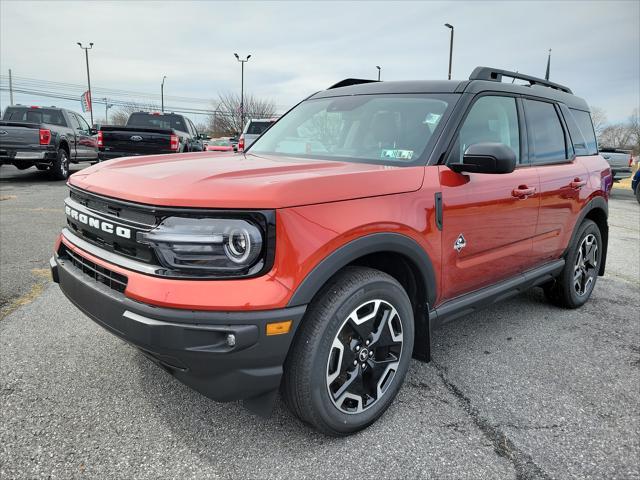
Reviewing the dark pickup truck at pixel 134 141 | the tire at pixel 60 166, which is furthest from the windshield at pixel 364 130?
the tire at pixel 60 166

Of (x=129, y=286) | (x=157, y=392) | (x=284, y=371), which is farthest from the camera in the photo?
(x=157, y=392)

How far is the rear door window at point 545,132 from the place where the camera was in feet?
11.8

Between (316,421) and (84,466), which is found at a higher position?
(316,421)

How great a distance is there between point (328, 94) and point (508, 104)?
134 cm

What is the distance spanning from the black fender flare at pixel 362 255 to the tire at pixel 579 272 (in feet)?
6.82

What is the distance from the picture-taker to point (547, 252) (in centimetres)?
375

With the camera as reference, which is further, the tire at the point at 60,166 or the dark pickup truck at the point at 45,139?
the tire at the point at 60,166

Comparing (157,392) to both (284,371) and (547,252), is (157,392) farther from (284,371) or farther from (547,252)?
(547,252)

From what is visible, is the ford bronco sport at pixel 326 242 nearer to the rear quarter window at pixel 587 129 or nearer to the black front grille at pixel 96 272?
the black front grille at pixel 96 272

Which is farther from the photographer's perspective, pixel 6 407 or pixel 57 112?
pixel 57 112

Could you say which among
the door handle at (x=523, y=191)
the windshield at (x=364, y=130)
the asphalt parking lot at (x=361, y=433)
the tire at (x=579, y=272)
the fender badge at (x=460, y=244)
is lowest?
the asphalt parking lot at (x=361, y=433)

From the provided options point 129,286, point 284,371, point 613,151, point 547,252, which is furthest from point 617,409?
point 613,151

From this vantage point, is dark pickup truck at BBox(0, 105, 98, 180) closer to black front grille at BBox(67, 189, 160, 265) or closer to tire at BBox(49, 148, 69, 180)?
tire at BBox(49, 148, 69, 180)

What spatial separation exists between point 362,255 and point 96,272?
1267 millimetres
